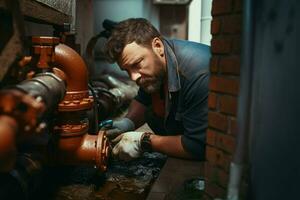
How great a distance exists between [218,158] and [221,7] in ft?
2.39

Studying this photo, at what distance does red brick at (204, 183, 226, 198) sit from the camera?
5.45 feet

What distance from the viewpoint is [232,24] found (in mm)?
1528

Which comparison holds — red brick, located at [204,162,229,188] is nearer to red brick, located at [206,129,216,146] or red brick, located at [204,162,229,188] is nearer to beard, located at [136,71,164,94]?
red brick, located at [206,129,216,146]

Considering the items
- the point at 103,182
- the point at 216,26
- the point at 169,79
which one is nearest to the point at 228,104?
the point at 216,26

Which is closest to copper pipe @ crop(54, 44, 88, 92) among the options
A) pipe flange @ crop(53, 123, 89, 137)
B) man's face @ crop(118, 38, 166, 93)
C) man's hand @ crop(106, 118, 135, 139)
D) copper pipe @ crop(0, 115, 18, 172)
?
pipe flange @ crop(53, 123, 89, 137)

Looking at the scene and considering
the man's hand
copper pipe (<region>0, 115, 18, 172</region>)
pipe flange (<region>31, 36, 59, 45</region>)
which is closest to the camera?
copper pipe (<region>0, 115, 18, 172</region>)

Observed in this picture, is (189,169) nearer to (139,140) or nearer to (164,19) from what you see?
(139,140)

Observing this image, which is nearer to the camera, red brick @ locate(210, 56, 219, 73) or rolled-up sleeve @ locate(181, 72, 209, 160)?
red brick @ locate(210, 56, 219, 73)

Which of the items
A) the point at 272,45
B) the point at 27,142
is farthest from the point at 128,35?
the point at 272,45

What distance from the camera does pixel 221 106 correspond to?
5.46ft

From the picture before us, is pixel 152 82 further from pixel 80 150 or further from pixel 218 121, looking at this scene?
pixel 218 121

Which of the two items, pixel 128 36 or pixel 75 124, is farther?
pixel 128 36

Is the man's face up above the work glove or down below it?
A: above

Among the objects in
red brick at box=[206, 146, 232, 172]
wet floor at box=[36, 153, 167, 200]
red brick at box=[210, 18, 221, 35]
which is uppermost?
red brick at box=[210, 18, 221, 35]
